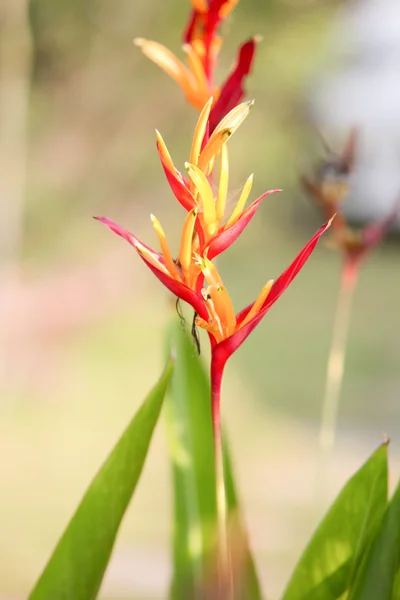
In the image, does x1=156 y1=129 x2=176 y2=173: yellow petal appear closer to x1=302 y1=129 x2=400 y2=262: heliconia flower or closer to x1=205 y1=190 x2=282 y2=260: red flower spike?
x1=205 y1=190 x2=282 y2=260: red flower spike

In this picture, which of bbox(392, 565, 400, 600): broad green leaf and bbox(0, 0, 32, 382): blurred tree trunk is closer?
bbox(392, 565, 400, 600): broad green leaf

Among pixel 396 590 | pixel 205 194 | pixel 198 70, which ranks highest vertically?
pixel 198 70

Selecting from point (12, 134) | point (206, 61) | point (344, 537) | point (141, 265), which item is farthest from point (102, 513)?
point (141, 265)

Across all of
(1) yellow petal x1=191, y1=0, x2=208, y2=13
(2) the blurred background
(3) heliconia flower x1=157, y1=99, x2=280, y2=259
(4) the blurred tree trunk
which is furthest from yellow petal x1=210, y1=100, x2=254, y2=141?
(4) the blurred tree trunk

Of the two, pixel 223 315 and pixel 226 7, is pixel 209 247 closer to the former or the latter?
pixel 223 315

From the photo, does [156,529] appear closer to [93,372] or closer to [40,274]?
[93,372]

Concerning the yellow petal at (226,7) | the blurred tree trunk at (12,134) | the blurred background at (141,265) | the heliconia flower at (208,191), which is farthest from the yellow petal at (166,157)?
the blurred tree trunk at (12,134)
